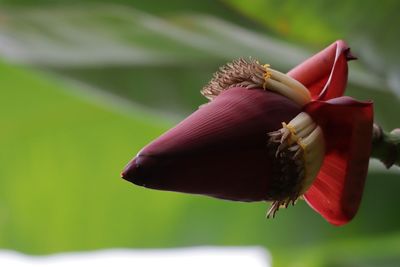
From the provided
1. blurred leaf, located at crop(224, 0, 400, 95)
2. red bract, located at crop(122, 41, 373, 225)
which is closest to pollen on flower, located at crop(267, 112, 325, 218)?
red bract, located at crop(122, 41, 373, 225)

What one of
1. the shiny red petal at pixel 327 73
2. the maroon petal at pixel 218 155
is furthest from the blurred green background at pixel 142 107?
the maroon petal at pixel 218 155

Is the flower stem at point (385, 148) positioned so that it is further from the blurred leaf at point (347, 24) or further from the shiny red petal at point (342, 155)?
the blurred leaf at point (347, 24)

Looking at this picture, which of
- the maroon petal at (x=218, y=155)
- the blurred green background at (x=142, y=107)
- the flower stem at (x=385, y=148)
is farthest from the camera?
the blurred green background at (x=142, y=107)

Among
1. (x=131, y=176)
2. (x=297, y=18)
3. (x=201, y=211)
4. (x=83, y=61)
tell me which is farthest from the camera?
(x=201, y=211)

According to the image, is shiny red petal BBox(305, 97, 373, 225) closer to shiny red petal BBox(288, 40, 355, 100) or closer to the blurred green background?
shiny red petal BBox(288, 40, 355, 100)

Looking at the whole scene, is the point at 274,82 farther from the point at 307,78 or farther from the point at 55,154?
the point at 55,154

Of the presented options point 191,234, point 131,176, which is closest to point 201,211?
point 191,234
